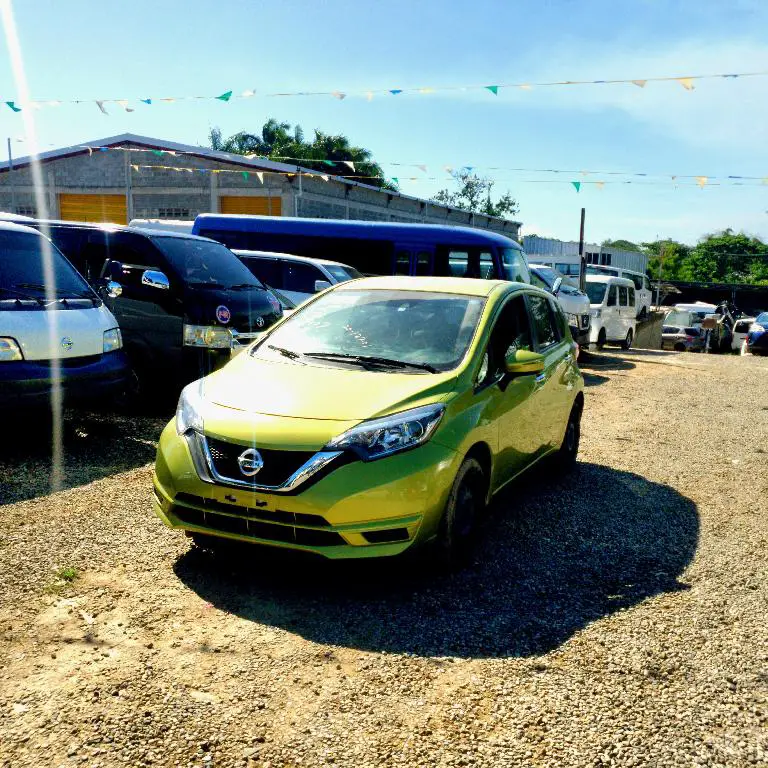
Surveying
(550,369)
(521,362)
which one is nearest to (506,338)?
(521,362)

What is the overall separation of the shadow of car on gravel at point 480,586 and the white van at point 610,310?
16.5 m

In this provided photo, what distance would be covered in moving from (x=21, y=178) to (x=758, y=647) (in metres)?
29.1

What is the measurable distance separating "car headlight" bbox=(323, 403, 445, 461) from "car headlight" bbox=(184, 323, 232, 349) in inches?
183

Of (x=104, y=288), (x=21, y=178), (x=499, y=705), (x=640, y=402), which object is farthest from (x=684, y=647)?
(x=21, y=178)

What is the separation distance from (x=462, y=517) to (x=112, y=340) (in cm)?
415

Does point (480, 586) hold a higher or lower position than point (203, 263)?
lower

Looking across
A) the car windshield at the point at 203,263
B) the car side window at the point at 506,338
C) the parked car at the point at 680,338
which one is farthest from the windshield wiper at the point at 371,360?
the parked car at the point at 680,338

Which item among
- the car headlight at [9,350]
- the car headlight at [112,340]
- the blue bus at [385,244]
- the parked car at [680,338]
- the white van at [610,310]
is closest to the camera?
the car headlight at [9,350]

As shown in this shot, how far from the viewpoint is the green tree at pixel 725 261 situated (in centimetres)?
10512

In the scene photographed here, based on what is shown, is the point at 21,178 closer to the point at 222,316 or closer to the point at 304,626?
the point at 222,316

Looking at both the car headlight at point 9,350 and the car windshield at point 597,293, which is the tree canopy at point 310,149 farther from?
the car headlight at point 9,350

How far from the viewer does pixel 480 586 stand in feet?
13.4

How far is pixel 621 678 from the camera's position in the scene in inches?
126

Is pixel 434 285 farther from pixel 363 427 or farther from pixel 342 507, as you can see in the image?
pixel 342 507
